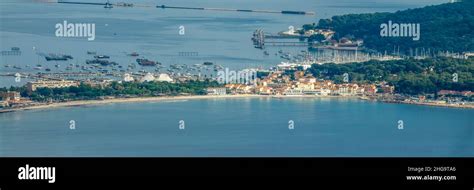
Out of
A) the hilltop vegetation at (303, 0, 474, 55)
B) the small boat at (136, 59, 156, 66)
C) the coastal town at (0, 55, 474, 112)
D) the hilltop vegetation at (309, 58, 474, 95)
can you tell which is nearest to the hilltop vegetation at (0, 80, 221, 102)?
the coastal town at (0, 55, 474, 112)

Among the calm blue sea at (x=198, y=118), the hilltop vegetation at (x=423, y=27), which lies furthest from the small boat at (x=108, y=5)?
the hilltop vegetation at (x=423, y=27)

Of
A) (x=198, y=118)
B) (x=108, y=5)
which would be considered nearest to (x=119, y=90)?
(x=198, y=118)

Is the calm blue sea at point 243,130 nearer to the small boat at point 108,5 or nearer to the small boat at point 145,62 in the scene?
the small boat at point 145,62

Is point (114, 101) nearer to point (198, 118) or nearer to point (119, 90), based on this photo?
point (119, 90)

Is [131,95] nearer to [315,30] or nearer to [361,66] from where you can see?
[361,66]
